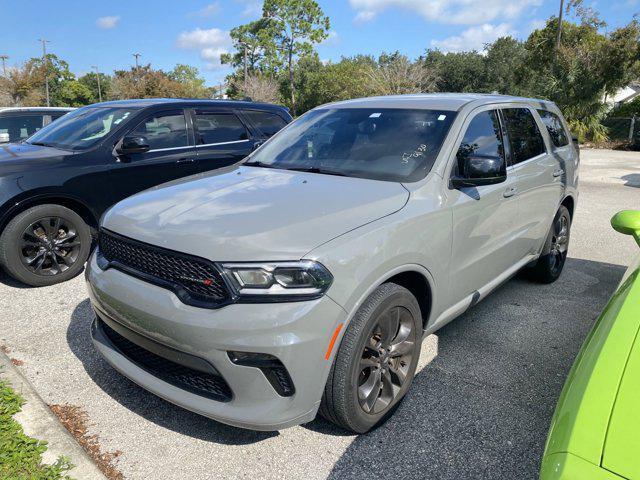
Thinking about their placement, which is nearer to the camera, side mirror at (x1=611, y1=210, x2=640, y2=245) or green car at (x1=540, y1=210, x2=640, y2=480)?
green car at (x1=540, y1=210, x2=640, y2=480)

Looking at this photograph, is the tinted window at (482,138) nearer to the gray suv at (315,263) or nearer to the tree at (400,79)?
the gray suv at (315,263)

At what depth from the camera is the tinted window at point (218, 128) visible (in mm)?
5918

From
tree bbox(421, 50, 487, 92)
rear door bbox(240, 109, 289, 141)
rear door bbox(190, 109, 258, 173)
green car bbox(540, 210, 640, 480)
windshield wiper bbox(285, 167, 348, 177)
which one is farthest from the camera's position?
tree bbox(421, 50, 487, 92)

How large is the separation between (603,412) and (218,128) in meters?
5.45

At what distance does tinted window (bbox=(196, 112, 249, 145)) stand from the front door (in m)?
3.46

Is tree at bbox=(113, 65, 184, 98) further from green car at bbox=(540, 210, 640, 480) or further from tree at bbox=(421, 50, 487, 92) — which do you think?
green car at bbox=(540, 210, 640, 480)

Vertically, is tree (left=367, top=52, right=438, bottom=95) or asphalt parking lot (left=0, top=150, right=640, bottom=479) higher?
tree (left=367, top=52, right=438, bottom=95)

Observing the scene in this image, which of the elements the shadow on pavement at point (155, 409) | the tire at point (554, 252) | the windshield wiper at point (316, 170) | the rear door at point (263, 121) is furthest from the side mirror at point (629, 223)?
the rear door at point (263, 121)

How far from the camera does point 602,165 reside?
15328 mm

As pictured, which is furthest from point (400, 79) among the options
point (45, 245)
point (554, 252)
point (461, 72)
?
point (45, 245)

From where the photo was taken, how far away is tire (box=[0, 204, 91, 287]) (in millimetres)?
4477

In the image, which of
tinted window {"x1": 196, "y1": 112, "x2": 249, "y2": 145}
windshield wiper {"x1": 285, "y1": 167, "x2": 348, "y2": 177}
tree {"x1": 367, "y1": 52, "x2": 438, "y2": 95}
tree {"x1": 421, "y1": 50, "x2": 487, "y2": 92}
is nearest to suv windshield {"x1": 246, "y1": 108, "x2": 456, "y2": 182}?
windshield wiper {"x1": 285, "y1": 167, "x2": 348, "y2": 177}

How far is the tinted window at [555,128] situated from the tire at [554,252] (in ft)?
2.18

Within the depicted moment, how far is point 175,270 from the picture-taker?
2318 mm
